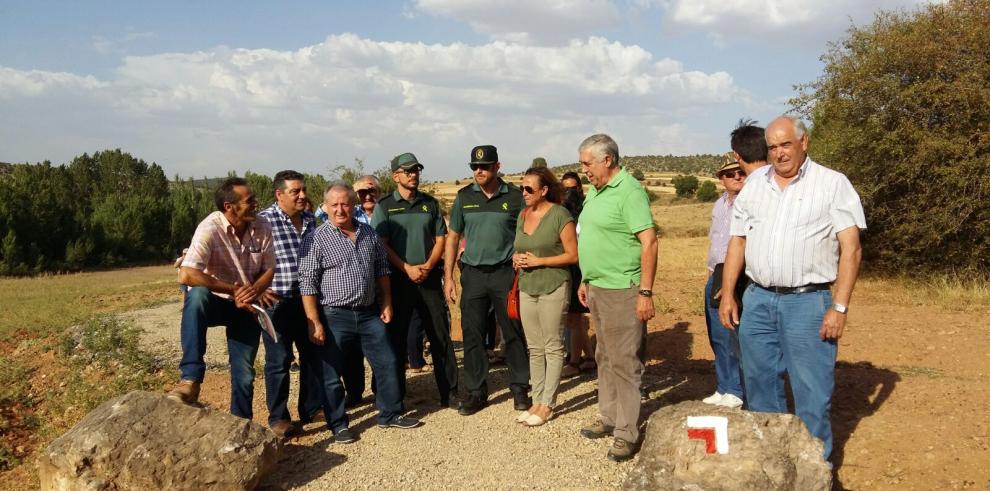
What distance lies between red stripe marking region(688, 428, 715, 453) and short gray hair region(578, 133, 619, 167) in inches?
73.7

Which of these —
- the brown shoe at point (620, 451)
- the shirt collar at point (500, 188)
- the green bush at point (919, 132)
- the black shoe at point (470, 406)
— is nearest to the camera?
the brown shoe at point (620, 451)

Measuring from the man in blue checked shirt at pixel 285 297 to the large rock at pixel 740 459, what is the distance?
9.68ft

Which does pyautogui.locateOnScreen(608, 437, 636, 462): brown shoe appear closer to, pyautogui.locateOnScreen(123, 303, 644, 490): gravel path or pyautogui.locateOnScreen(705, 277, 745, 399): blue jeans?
pyautogui.locateOnScreen(123, 303, 644, 490): gravel path

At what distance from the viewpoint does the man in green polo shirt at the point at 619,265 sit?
4.96 m

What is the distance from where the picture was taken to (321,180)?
30.4 meters

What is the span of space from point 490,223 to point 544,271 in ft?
2.32

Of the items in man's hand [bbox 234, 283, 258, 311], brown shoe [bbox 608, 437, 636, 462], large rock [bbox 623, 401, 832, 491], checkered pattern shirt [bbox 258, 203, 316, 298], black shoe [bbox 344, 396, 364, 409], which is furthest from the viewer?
black shoe [bbox 344, 396, 364, 409]

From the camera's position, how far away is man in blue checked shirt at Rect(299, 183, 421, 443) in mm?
5676

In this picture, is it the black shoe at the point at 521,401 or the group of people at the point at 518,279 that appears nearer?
the group of people at the point at 518,279

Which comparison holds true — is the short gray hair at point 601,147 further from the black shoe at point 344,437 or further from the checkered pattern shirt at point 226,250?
the black shoe at point 344,437

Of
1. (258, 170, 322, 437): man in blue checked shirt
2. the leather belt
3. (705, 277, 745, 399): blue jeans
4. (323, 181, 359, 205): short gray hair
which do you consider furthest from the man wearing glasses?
(258, 170, 322, 437): man in blue checked shirt

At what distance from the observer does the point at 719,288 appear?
214 inches

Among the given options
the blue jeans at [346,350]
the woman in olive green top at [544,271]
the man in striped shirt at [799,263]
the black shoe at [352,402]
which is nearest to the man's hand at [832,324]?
the man in striped shirt at [799,263]

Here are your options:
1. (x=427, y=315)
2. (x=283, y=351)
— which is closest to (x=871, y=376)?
(x=427, y=315)
